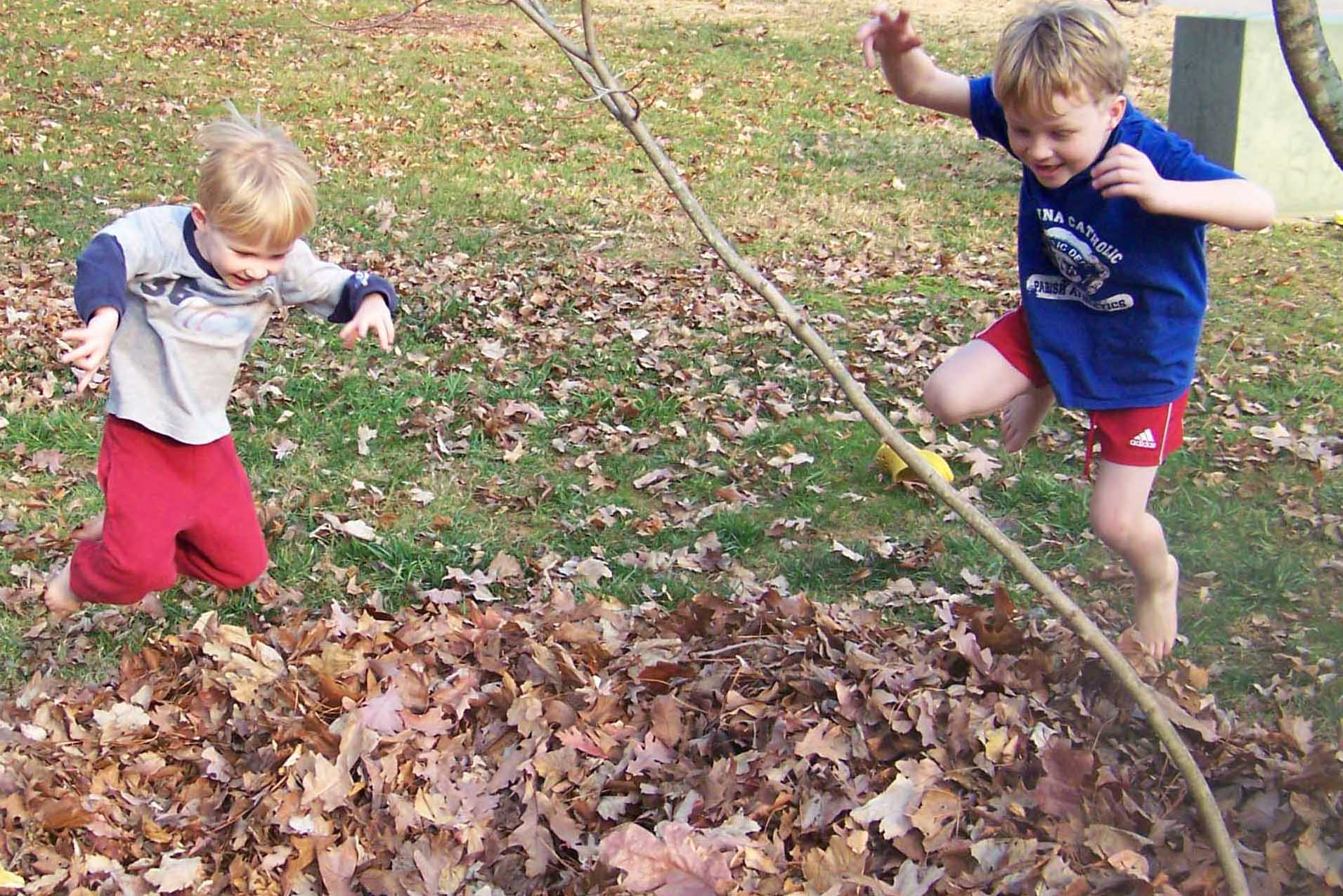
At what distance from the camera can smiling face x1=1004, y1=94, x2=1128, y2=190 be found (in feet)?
10.5

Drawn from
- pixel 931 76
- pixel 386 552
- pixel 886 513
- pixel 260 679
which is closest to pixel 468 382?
pixel 386 552

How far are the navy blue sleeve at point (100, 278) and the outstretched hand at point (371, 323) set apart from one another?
57 centimetres

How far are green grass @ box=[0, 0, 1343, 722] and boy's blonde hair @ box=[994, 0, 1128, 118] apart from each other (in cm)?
185

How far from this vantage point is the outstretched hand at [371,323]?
335 centimetres

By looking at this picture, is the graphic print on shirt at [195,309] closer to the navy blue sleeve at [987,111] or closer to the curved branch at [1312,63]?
the navy blue sleeve at [987,111]

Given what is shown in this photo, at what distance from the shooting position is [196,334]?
3.43m

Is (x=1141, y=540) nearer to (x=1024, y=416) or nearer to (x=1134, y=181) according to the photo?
(x=1024, y=416)

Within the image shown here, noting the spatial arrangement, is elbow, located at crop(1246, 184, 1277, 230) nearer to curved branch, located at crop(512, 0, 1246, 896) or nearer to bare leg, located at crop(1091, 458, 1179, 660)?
bare leg, located at crop(1091, 458, 1179, 660)

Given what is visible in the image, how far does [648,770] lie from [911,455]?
125 centimetres

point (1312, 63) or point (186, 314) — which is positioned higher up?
point (1312, 63)

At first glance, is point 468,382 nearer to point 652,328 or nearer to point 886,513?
point 652,328

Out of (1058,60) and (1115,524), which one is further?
(1115,524)

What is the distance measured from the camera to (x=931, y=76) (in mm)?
3752

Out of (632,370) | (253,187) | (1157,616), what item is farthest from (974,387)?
(632,370)
